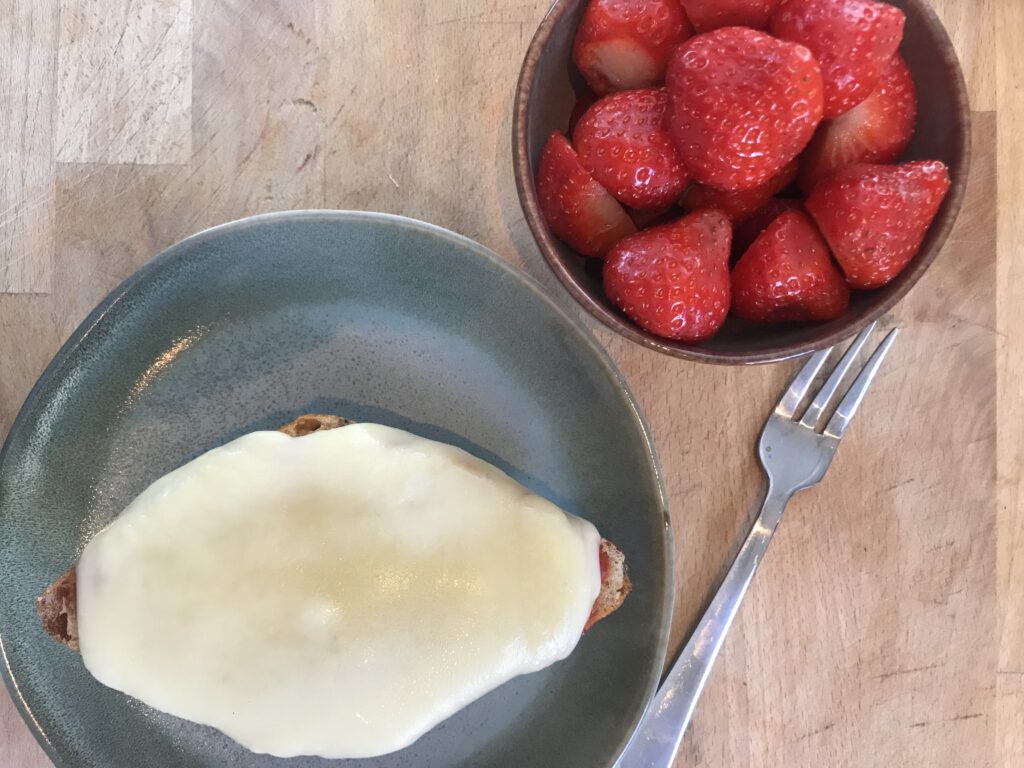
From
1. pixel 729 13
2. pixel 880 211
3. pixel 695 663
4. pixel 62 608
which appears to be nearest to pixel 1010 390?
pixel 880 211

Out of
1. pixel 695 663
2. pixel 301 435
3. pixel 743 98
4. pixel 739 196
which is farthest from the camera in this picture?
pixel 695 663

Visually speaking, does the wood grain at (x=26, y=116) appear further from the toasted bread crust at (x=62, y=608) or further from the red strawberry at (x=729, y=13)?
the red strawberry at (x=729, y=13)

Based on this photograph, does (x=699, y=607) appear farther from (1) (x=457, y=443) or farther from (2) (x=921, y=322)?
(2) (x=921, y=322)

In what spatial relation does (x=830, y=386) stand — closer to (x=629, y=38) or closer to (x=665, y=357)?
(x=665, y=357)

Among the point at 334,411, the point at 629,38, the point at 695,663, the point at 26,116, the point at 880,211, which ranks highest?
the point at 629,38

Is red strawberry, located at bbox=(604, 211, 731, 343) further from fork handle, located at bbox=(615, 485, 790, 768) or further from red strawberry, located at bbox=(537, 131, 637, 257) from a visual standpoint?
fork handle, located at bbox=(615, 485, 790, 768)

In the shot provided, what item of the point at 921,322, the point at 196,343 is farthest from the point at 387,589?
the point at 921,322

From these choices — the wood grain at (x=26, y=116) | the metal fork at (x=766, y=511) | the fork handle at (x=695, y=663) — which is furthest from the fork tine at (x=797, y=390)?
the wood grain at (x=26, y=116)
